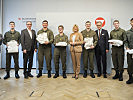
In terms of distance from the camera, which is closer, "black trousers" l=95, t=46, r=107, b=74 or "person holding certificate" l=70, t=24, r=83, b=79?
"person holding certificate" l=70, t=24, r=83, b=79

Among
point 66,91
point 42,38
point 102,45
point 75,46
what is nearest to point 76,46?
point 75,46

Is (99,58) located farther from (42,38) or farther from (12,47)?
(12,47)

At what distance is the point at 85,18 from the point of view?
4500 mm

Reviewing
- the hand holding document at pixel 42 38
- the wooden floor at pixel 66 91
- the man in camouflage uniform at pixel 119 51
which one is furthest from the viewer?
the hand holding document at pixel 42 38

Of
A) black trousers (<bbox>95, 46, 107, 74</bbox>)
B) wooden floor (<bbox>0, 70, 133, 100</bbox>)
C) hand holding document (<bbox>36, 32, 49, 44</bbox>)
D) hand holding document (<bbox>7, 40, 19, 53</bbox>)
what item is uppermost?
hand holding document (<bbox>36, 32, 49, 44</bbox>)

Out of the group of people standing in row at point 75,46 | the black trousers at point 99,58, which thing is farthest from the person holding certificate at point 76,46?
the black trousers at point 99,58

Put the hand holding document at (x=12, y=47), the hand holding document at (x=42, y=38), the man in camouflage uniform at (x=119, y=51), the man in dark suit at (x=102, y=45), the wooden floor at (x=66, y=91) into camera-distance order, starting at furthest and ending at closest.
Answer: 1. the man in dark suit at (x=102, y=45)
2. the hand holding document at (x=42, y=38)
3. the hand holding document at (x=12, y=47)
4. the man in camouflage uniform at (x=119, y=51)
5. the wooden floor at (x=66, y=91)

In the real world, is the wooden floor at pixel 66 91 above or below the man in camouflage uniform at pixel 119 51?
below

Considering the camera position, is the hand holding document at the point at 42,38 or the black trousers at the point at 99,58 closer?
the hand holding document at the point at 42,38

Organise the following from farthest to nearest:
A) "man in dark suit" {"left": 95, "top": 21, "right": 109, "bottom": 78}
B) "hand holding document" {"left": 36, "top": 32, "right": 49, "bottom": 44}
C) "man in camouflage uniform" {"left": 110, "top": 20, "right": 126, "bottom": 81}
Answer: "man in dark suit" {"left": 95, "top": 21, "right": 109, "bottom": 78}
"hand holding document" {"left": 36, "top": 32, "right": 49, "bottom": 44}
"man in camouflage uniform" {"left": 110, "top": 20, "right": 126, "bottom": 81}

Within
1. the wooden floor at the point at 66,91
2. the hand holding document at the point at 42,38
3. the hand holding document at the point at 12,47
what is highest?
the hand holding document at the point at 42,38

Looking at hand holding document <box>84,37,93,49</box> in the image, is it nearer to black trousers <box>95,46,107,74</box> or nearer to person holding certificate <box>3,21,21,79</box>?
black trousers <box>95,46,107,74</box>

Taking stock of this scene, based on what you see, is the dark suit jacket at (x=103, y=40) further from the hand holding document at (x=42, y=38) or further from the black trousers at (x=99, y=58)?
the hand holding document at (x=42, y=38)

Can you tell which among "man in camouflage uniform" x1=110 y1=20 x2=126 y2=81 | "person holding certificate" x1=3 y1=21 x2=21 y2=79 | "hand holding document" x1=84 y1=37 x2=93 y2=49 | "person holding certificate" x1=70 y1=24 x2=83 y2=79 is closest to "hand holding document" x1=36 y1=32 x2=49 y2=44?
"person holding certificate" x1=3 y1=21 x2=21 y2=79
